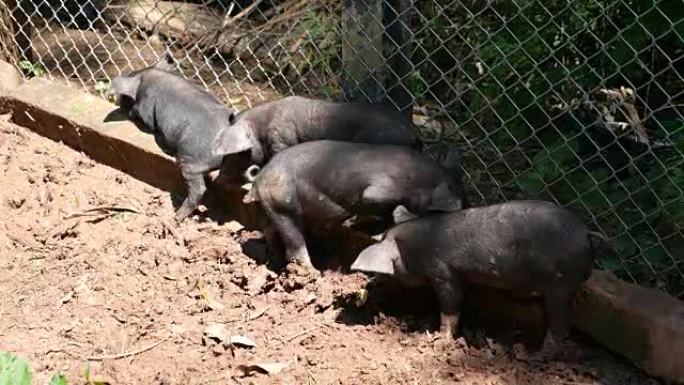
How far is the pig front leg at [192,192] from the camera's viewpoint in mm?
4539

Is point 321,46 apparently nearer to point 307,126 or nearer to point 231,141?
point 307,126

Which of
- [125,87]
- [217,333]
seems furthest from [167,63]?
[217,333]

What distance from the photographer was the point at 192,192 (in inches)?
179

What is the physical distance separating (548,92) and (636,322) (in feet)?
3.74

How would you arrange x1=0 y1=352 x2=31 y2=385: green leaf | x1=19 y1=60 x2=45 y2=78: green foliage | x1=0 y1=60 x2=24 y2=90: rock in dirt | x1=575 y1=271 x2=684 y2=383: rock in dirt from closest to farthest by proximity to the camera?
x1=0 y1=352 x2=31 y2=385: green leaf → x1=575 y1=271 x2=684 y2=383: rock in dirt → x1=0 y1=60 x2=24 y2=90: rock in dirt → x1=19 y1=60 x2=45 y2=78: green foliage

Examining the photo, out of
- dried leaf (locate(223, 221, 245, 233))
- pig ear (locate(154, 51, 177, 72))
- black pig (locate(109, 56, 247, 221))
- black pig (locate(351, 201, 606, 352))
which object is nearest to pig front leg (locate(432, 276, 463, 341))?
black pig (locate(351, 201, 606, 352))

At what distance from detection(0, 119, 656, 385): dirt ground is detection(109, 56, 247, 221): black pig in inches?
9.2

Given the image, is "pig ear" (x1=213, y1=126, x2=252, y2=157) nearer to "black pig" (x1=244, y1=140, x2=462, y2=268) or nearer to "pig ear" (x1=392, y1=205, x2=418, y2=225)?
"black pig" (x1=244, y1=140, x2=462, y2=268)

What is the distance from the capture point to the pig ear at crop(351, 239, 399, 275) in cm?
357

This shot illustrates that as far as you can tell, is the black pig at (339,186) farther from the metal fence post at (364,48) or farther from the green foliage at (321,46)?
the green foliage at (321,46)

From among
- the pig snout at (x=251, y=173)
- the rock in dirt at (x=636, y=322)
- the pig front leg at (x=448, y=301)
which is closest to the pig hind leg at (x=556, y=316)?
the rock in dirt at (x=636, y=322)

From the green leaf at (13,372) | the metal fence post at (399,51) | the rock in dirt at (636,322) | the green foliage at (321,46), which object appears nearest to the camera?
the green leaf at (13,372)

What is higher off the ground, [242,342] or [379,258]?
[379,258]

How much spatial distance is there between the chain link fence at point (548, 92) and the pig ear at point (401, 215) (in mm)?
508
